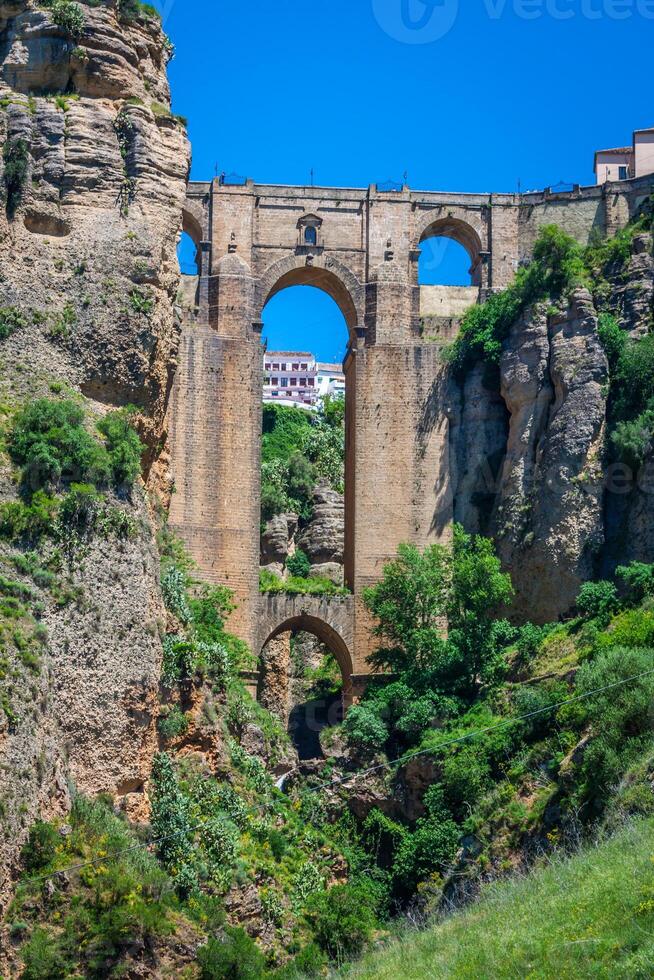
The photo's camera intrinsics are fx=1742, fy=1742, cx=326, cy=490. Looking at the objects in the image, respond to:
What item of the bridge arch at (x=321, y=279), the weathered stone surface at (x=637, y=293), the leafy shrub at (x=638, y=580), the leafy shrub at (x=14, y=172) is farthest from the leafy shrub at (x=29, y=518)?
the weathered stone surface at (x=637, y=293)

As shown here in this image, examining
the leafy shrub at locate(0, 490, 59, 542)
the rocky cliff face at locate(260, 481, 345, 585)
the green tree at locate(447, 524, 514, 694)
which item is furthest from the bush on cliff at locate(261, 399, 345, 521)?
the leafy shrub at locate(0, 490, 59, 542)

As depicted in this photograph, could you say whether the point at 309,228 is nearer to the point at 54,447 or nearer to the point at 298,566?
the point at 298,566

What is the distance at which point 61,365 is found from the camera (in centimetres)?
2917

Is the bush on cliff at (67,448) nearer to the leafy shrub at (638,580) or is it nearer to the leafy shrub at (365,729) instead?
the leafy shrub at (365,729)

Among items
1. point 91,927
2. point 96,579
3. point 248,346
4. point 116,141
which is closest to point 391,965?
point 91,927

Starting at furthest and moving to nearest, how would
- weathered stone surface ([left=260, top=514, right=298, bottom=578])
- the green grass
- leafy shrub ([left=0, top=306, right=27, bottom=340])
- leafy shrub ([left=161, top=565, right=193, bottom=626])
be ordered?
weathered stone surface ([left=260, top=514, right=298, bottom=578])
leafy shrub ([left=161, top=565, right=193, bottom=626])
leafy shrub ([left=0, top=306, right=27, bottom=340])
the green grass

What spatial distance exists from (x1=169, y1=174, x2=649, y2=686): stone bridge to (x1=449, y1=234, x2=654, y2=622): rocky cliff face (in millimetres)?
1030

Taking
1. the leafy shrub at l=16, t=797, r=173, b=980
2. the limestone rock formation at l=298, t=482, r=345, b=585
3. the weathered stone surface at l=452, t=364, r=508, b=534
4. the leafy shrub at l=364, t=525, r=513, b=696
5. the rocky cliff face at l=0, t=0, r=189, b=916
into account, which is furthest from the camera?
the limestone rock formation at l=298, t=482, r=345, b=585

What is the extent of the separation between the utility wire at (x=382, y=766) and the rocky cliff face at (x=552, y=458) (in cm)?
544

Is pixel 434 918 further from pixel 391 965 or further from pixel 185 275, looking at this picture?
pixel 185 275

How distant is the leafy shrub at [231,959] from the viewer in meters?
25.6

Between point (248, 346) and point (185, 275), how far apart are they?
2.60 meters

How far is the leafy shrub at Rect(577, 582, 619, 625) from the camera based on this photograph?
126ft

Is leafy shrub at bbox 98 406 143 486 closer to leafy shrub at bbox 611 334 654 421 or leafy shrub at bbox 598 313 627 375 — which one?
leafy shrub at bbox 611 334 654 421
